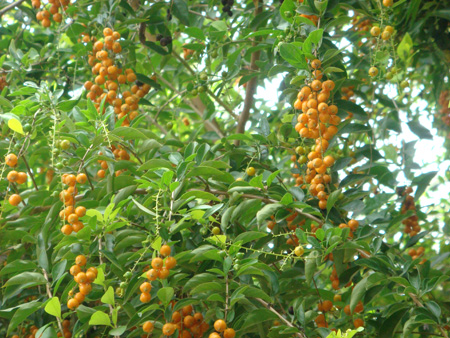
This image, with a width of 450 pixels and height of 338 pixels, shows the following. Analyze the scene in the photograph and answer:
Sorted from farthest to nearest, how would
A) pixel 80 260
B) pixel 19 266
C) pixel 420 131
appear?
pixel 420 131
pixel 19 266
pixel 80 260

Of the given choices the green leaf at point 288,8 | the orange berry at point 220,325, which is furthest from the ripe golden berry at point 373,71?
the orange berry at point 220,325

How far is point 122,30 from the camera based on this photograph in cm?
243

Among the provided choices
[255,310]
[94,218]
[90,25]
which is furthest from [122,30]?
[255,310]

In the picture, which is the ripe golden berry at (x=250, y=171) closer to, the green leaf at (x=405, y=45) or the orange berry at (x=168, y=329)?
the orange berry at (x=168, y=329)

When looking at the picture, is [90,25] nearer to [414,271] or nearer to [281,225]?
[281,225]

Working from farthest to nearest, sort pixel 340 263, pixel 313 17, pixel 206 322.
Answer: pixel 313 17
pixel 340 263
pixel 206 322

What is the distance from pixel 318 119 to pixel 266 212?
372 millimetres

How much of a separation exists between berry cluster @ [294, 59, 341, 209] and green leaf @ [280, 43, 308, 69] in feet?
0.12

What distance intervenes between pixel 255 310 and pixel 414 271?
574mm

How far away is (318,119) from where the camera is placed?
1.86 metres

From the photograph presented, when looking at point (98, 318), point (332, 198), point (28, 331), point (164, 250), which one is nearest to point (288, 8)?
point (332, 198)

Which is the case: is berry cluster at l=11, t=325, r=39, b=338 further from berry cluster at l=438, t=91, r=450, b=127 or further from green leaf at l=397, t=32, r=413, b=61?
berry cluster at l=438, t=91, r=450, b=127

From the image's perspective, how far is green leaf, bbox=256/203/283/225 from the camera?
177 cm

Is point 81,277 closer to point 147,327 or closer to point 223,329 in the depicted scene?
point 147,327
